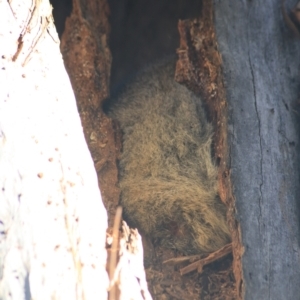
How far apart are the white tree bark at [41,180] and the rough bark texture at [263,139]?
0.66 meters

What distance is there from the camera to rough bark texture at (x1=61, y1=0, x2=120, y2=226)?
7.31ft

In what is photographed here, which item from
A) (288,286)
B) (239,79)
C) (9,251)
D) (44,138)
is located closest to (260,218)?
(288,286)

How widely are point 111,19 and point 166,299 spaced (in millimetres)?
1242

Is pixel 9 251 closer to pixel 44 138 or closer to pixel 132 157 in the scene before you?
pixel 44 138

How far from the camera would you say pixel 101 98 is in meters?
2.28

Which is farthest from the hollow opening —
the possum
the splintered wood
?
the splintered wood

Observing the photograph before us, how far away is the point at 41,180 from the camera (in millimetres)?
1163

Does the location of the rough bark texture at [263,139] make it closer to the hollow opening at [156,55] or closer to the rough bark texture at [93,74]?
the hollow opening at [156,55]

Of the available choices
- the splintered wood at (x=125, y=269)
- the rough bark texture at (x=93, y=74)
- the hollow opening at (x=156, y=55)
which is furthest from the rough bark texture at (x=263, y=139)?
the rough bark texture at (x=93, y=74)

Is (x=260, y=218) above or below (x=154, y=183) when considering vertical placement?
below

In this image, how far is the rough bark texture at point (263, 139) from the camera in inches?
69.5

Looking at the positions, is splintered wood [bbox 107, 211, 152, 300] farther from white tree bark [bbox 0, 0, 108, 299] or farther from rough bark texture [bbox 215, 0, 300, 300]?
rough bark texture [bbox 215, 0, 300, 300]

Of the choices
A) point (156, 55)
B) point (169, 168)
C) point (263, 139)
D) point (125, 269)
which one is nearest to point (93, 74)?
point (156, 55)

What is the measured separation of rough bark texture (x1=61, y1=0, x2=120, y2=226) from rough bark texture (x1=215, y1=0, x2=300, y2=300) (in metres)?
0.62
